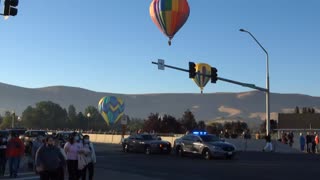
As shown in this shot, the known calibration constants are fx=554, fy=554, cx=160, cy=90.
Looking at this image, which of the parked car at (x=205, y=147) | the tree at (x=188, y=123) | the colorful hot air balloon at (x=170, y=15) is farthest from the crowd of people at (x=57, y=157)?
the tree at (x=188, y=123)

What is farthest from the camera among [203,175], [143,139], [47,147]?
[143,139]

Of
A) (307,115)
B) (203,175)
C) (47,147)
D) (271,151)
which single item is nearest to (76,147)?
(47,147)

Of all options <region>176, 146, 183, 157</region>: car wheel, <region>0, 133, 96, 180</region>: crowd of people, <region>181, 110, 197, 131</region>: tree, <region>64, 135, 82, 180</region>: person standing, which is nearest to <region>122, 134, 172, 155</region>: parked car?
<region>176, 146, 183, 157</region>: car wheel

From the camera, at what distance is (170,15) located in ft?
170

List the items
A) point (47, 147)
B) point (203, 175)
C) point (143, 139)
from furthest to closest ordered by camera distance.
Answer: point (143, 139) → point (203, 175) → point (47, 147)

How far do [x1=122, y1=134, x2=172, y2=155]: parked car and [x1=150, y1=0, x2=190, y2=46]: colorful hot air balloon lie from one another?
14.9 m

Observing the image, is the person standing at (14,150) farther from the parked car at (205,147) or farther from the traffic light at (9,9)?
the parked car at (205,147)

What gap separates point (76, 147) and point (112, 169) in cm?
867

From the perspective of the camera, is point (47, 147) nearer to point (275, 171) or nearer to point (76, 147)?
point (76, 147)

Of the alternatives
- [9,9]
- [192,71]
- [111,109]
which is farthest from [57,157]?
[111,109]

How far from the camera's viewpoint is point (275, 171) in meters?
22.7

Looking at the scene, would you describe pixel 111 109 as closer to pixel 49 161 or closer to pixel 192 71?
pixel 192 71

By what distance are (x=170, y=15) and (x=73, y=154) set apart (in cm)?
3718

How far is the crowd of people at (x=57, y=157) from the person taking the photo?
12969 millimetres
